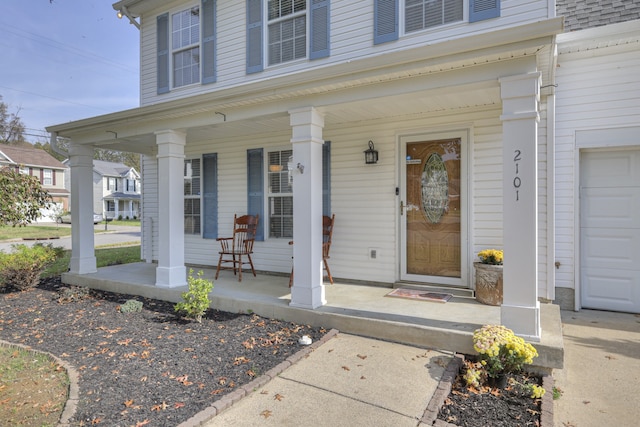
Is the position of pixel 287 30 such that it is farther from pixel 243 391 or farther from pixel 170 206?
pixel 243 391

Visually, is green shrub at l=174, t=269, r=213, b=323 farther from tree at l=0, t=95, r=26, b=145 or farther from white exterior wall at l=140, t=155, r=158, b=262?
tree at l=0, t=95, r=26, b=145

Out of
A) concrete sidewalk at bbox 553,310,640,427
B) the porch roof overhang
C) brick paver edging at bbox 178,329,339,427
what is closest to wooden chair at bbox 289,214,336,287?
the porch roof overhang

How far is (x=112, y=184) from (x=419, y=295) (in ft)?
117

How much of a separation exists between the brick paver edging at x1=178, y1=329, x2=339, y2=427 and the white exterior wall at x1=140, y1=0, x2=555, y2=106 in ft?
10.9

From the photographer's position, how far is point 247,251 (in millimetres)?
5887

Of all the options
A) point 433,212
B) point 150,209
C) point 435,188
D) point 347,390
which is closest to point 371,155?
point 435,188

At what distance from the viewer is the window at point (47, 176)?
28.6 meters

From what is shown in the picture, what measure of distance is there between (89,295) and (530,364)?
18.1 feet

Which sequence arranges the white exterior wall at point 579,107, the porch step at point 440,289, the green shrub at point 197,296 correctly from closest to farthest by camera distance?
the green shrub at point 197,296
the white exterior wall at point 579,107
the porch step at point 440,289

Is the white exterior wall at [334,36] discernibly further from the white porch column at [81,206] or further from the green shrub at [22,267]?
the green shrub at [22,267]

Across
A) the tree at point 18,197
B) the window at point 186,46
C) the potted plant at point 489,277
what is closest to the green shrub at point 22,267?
the tree at point 18,197

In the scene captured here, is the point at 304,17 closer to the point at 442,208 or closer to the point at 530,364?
the point at 442,208

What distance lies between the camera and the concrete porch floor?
10.4 ft

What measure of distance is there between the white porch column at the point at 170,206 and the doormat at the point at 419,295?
297 centimetres
